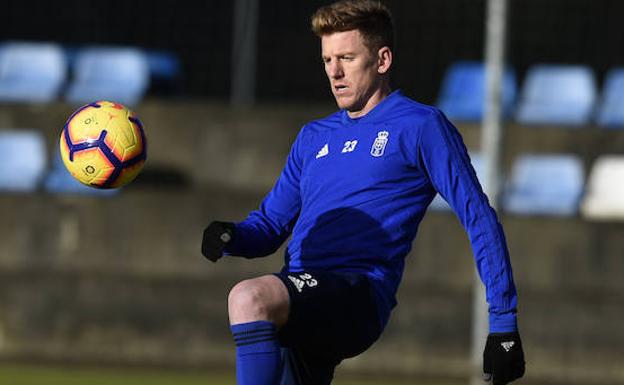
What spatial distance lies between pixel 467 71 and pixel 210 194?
266 cm

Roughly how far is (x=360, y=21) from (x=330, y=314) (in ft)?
3.24

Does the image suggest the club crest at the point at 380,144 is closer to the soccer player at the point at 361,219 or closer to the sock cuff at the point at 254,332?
the soccer player at the point at 361,219

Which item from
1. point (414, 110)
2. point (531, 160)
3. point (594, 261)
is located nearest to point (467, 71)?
point (531, 160)

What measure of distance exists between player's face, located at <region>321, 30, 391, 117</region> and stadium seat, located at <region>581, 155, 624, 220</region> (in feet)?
23.1

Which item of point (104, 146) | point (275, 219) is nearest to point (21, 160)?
point (104, 146)

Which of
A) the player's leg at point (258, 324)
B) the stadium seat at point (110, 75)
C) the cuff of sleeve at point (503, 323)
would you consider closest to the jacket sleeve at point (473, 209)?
the cuff of sleeve at point (503, 323)

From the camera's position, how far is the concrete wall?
10.9 metres

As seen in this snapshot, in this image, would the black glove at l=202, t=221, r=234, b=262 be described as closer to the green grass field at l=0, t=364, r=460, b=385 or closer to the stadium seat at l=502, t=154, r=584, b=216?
the green grass field at l=0, t=364, r=460, b=385

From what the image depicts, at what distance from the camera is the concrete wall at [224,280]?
10852 mm

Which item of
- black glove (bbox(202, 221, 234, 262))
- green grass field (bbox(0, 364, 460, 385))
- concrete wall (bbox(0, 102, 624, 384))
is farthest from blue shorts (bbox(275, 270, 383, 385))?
concrete wall (bbox(0, 102, 624, 384))

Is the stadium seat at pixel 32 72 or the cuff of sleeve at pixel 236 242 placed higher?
the cuff of sleeve at pixel 236 242

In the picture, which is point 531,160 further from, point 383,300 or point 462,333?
point 383,300

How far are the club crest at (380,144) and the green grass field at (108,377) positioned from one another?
5.40 m

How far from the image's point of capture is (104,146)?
5457 mm
